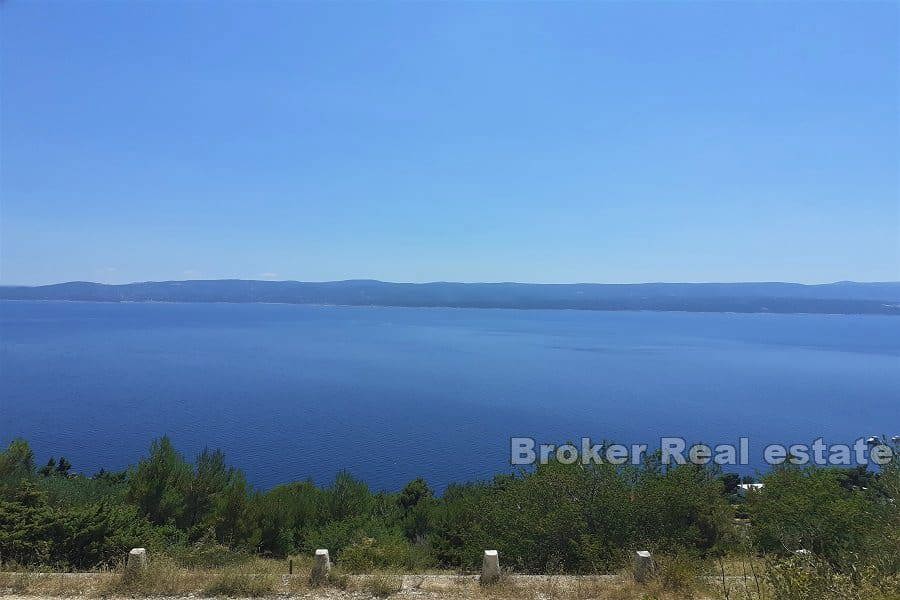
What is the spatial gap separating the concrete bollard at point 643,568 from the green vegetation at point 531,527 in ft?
0.47

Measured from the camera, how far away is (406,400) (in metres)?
45.8

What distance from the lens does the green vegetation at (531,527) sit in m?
6.57

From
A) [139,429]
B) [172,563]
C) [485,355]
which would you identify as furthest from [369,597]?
[485,355]

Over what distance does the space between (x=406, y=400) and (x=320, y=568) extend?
4001cm

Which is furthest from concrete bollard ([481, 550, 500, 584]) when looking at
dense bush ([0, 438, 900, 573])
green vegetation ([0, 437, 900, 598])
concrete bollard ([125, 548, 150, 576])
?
concrete bollard ([125, 548, 150, 576])

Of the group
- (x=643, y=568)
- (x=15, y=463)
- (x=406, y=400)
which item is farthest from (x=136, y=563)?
(x=406, y=400)

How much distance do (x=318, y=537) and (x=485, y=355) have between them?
67.3 m

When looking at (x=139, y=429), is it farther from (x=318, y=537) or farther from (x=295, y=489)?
(x=318, y=537)

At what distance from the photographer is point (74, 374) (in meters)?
55.3

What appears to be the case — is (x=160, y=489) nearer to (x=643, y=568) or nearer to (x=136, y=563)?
(x=136, y=563)

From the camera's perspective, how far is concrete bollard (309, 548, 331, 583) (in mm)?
6203

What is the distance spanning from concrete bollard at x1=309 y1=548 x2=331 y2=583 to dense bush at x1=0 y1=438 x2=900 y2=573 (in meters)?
0.62

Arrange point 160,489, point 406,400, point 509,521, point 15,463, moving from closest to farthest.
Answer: point 509,521
point 160,489
point 15,463
point 406,400

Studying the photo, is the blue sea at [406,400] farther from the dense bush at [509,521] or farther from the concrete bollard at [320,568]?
the concrete bollard at [320,568]
